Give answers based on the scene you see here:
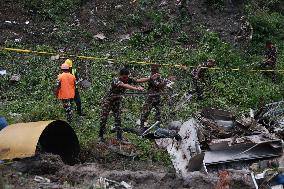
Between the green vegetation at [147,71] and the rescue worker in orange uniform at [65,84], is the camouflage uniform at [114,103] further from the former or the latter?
the rescue worker in orange uniform at [65,84]

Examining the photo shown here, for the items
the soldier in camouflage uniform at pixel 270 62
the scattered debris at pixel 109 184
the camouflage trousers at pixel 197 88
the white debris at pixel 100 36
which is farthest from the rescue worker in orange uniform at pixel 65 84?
the soldier in camouflage uniform at pixel 270 62

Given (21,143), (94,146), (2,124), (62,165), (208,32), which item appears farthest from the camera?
(208,32)

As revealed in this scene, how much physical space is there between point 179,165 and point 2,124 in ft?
11.0

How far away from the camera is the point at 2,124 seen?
9.23m

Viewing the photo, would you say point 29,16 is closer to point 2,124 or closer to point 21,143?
point 2,124

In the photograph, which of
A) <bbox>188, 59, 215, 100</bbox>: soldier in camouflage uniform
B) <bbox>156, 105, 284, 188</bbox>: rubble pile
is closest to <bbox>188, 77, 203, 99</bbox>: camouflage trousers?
<bbox>188, 59, 215, 100</bbox>: soldier in camouflage uniform

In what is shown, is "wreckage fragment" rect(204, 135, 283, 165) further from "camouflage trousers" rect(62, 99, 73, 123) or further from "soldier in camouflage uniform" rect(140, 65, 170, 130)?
"camouflage trousers" rect(62, 99, 73, 123)

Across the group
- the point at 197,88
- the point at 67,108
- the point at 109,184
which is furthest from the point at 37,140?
the point at 197,88

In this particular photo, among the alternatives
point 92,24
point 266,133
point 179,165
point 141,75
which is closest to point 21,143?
point 179,165

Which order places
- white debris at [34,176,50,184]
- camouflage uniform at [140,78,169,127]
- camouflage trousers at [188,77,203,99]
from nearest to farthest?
1. white debris at [34,176,50,184]
2. camouflage uniform at [140,78,169,127]
3. camouflage trousers at [188,77,203,99]

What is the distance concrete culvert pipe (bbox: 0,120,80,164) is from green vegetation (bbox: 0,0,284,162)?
41cm

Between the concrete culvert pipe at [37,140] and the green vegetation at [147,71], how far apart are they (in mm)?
411

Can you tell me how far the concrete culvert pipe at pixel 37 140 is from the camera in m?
7.97

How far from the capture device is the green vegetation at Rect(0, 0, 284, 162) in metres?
11.8
